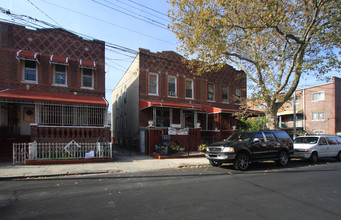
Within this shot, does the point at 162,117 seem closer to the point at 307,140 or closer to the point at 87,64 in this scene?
the point at 87,64

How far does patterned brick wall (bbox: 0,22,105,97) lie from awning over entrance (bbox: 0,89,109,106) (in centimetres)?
81

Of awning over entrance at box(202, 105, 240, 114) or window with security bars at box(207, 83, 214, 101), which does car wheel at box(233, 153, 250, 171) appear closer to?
awning over entrance at box(202, 105, 240, 114)

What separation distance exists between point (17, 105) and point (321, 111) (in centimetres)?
3395

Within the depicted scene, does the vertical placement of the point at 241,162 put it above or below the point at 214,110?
below

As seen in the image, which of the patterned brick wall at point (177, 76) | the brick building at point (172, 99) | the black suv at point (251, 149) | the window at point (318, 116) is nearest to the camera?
the black suv at point (251, 149)

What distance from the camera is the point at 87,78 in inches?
546

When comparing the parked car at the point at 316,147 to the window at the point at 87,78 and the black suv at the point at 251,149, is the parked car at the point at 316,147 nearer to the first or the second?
the black suv at the point at 251,149

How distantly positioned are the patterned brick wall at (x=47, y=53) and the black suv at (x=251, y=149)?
28.9 feet

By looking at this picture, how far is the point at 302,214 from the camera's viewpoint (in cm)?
422

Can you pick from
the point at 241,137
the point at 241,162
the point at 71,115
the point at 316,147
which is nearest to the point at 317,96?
the point at 316,147

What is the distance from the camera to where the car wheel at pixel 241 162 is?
8.98 metres

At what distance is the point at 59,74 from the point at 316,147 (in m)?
16.0

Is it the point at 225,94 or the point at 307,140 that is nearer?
the point at 307,140

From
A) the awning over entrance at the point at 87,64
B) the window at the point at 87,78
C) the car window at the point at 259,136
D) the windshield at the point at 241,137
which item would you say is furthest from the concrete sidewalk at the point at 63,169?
the awning over entrance at the point at 87,64
